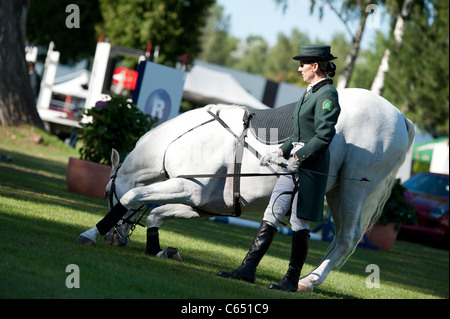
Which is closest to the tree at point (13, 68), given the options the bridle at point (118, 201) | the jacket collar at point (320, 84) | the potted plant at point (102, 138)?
the potted plant at point (102, 138)

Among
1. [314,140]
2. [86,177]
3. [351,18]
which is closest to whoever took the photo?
[314,140]

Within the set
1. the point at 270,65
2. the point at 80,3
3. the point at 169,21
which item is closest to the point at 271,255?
the point at 169,21

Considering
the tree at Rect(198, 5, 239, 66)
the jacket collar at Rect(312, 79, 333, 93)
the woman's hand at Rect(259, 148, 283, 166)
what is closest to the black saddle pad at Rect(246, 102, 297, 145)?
the woman's hand at Rect(259, 148, 283, 166)

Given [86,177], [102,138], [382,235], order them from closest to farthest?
[102,138] < [86,177] < [382,235]

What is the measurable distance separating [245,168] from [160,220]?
1.20m

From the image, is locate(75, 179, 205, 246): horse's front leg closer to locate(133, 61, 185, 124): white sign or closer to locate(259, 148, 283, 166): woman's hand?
locate(259, 148, 283, 166): woman's hand

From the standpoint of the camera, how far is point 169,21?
1580 inches

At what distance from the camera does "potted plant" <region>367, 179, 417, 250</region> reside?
13.4 meters

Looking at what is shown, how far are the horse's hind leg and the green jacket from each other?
0.64 m

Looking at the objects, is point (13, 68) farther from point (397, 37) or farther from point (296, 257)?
point (296, 257)

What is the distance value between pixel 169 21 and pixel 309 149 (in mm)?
35185

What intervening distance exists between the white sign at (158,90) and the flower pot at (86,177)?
7.51 feet

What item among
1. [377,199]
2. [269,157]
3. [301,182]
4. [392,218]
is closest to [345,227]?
[377,199]

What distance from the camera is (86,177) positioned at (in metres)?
11.5
